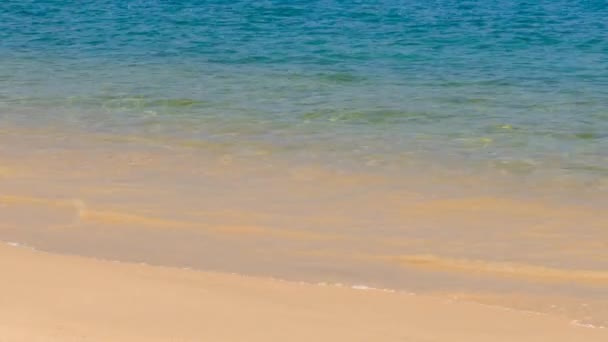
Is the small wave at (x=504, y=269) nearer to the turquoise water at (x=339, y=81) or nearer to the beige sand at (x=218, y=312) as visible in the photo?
the beige sand at (x=218, y=312)

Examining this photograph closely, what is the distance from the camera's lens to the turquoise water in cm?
827

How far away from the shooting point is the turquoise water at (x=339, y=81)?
8266mm

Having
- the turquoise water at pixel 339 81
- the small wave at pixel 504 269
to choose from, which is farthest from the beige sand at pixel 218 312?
the turquoise water at pixel 339 81

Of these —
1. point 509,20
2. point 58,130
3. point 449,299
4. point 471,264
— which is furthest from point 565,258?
point 509,20

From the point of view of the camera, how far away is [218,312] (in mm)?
4410

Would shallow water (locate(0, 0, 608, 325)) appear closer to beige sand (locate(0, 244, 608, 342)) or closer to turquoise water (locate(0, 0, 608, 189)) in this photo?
turquoise water (locate(0, 0, 608, 189))

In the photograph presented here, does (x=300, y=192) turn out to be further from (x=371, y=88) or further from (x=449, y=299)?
(x=371, y=88)

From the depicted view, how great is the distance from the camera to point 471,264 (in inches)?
213

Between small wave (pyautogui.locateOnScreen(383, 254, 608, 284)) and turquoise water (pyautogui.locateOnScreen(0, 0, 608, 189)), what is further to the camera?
turquoise water (pyautogui.locateOnScreen(0, 0, 608, 189))

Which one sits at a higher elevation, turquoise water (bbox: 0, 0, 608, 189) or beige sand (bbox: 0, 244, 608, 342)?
beige sand (bbox: 0, 244, 608, 342)

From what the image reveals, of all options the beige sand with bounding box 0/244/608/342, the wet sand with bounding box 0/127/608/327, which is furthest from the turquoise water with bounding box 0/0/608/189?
the beige sand with bounding box 0/244/608/342

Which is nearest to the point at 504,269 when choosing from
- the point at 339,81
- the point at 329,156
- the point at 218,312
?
the point at 218,312

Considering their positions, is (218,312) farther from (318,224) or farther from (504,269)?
(318,224)

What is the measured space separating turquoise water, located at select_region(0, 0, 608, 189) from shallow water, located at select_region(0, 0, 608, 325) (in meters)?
0.04
